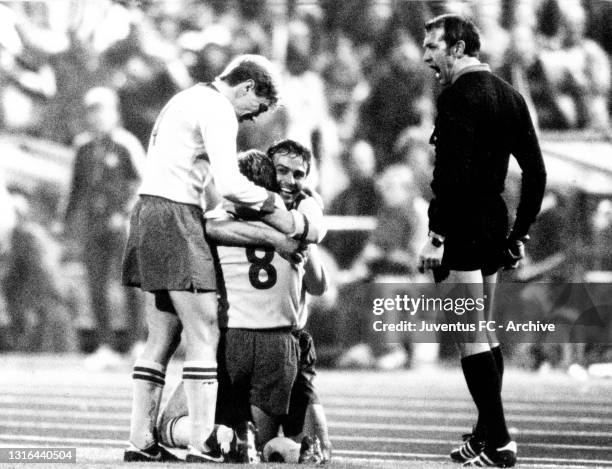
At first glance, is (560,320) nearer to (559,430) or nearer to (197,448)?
(559,430)

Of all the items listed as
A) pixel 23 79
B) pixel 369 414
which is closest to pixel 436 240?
pixel 369 414

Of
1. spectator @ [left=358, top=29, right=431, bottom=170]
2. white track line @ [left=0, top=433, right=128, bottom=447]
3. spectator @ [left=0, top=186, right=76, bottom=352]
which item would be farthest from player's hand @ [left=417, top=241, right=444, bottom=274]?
spectator @ [left=0, top=186, right=76, bottom=352]

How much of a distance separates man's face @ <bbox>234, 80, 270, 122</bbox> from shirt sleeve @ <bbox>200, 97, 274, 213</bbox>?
0.09m

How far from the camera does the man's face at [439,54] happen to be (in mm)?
3773

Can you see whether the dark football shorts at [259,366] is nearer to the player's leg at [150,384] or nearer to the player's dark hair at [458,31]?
the player's leg at [150,384]

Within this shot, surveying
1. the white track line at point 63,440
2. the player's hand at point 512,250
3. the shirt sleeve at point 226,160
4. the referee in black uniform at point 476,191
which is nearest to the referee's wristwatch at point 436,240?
the referee in black uniform at point 476,191

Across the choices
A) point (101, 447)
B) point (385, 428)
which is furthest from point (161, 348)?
point (385, 428)

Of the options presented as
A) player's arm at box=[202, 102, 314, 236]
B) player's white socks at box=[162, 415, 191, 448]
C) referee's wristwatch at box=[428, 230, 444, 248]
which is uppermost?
player's arm at box=[202, 102, 314, 236]

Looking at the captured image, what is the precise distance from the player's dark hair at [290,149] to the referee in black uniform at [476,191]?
0.40 meters

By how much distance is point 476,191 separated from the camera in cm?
370

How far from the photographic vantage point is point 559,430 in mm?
5262

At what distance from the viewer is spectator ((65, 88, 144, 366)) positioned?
8.48 meters

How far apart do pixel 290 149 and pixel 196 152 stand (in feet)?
1.19

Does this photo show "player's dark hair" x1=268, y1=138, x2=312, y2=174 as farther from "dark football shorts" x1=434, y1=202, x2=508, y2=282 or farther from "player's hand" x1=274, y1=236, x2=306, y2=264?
"dark football shorts" x1=434, y1=202, x2=508, y2=282
